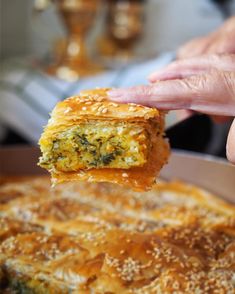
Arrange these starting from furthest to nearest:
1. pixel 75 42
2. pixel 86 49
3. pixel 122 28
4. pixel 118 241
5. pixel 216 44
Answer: pixel 86 49, pixel 122 28, pixel 75 42, pixel 216 44, pixel 118 241

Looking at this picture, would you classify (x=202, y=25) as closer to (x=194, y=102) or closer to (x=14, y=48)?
(x=14, y=48)

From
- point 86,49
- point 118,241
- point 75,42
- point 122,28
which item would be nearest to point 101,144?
point 118,241

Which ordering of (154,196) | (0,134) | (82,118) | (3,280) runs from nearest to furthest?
(82,118)
(3,280)
(154,196)
(0,134)

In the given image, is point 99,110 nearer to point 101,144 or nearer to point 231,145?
point 101,144

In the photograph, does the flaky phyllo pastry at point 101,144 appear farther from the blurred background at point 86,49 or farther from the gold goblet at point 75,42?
the gold goblet at point 75,42

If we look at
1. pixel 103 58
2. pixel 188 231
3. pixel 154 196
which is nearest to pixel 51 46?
pixel 103 58

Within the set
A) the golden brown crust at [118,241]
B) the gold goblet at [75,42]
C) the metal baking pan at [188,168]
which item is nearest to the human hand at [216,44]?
the metal baking pan at [188,168]
